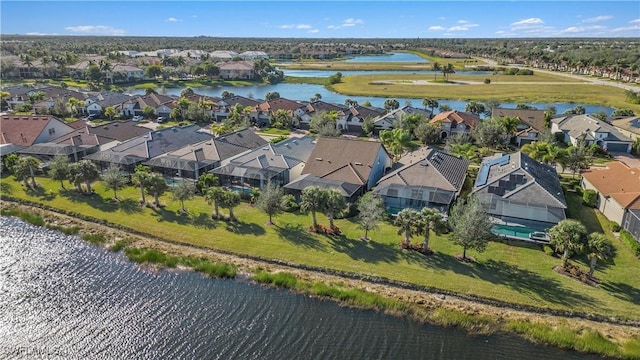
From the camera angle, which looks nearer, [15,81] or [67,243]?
[67,243]

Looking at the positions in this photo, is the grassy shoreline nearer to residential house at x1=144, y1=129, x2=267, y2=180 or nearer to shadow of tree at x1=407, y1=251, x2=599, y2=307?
shadow of tree at x1=407, y1=251, x2=599, y2=307

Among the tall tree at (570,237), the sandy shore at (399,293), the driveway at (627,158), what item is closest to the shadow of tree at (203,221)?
the sandy shore at (399,293)

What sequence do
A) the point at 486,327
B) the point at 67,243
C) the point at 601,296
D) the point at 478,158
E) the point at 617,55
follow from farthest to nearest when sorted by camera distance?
the point at 617,55 < the point at 478,158 < the point at 67,243 < the point at 601,296 < the point at 486,327

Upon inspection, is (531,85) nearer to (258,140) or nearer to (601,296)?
(258,140)

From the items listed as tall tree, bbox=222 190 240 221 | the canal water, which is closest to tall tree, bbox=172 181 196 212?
tall tree, bbox=222 190 240 221

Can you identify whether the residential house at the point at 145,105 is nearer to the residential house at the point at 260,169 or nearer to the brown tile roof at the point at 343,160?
the residential house at the point at 260,169

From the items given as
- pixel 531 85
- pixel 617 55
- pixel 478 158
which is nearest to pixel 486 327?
pixel 478 158
